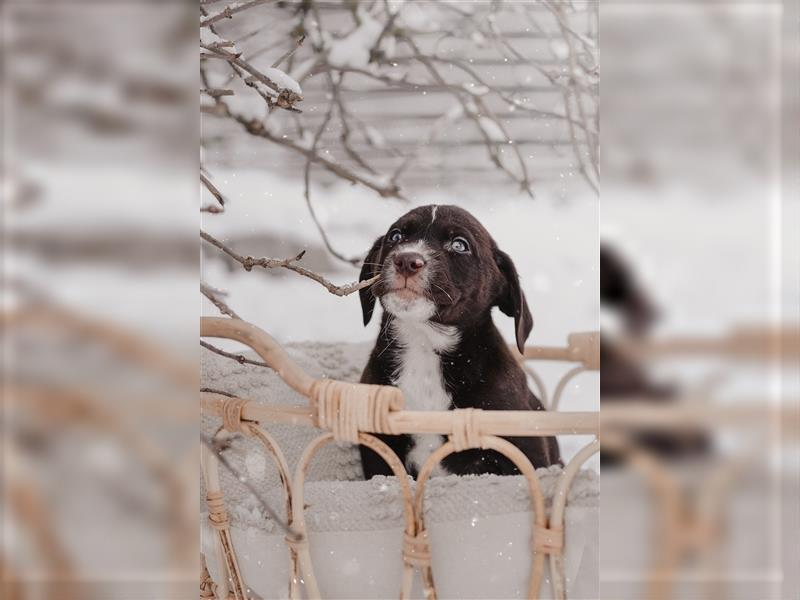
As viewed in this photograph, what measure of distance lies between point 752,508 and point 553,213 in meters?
0.47

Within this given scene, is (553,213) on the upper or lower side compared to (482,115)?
lower

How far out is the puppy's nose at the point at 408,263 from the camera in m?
0.96

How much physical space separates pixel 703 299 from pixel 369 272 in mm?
507

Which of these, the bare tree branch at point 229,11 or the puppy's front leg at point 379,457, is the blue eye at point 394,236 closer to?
the puppy's front leg at point 379,457

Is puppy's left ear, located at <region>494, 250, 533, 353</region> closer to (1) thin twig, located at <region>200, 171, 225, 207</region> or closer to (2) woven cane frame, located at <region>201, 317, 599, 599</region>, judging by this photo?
(2) woven cane frame, located at <region>201, 317, 599, 599</region>

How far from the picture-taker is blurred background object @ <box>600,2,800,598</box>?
0.61m

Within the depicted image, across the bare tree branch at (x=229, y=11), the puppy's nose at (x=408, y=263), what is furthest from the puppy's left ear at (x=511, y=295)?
the bare tree branch at (x=229, y=11)

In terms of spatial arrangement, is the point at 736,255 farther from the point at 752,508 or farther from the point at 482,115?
the point at 482,115

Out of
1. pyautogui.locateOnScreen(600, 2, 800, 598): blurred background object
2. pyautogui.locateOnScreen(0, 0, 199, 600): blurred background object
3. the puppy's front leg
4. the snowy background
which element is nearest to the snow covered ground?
the snowy background

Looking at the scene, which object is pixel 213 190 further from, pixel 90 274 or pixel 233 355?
pixel 90 274

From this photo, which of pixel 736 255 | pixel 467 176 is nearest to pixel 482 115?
pixel 467 176

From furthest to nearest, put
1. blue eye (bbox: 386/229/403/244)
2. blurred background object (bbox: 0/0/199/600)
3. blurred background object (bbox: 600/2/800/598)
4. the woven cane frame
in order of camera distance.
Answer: blue eye (bbox: 386/229/403/244) → the woven cane frame → blurred background object (bbox: 600/2/800/598) → blurred background object (bbox: 0/0/199/600)

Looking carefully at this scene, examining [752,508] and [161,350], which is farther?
[752,508]

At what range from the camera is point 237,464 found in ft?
3.41
